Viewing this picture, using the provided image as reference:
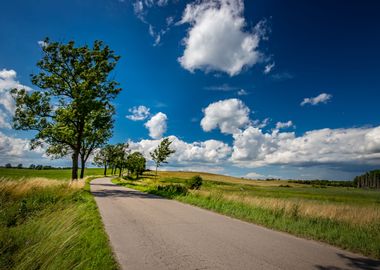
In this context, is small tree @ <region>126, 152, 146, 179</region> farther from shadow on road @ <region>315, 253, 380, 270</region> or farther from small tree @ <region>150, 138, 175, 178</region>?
shadow on road @ <region>315, 253, 380, 270</region>

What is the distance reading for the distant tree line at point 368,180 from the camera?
125438 millimetres

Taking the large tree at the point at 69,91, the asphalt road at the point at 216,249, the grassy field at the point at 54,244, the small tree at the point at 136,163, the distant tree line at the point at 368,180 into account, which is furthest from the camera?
the distant tree line at the point at 368,180

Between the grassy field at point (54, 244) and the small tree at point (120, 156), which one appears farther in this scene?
the small tree at point (120, 156)

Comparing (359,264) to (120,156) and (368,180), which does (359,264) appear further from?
(368,180)

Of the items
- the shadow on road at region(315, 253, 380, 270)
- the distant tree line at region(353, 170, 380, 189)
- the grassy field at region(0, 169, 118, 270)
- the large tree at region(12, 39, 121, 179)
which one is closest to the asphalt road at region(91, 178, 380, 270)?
the shadow on road at region(315, 253, 380, 270)

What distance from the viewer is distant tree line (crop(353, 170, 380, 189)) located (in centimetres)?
12544

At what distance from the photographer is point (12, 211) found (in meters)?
8.14

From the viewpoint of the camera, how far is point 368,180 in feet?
433

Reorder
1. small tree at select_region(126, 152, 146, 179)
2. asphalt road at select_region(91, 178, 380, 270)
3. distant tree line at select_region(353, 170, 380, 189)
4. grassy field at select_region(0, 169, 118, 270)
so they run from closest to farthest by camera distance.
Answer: grassy field at select_region(0, 169, 118, 270), asphalt road at select_region(91, 178, 380, 270), small tree at select_region(126, 152, 146, 179), distant tree line at select_region(353, 170, 380, 189)

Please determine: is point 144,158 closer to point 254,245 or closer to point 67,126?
point 67,126

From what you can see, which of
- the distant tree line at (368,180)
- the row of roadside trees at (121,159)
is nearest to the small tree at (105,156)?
the row of roadside trees at (121,159)

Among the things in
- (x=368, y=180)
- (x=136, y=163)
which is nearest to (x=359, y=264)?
(x=136, y=163)

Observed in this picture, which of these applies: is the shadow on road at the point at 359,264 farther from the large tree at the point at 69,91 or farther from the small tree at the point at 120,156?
the small tree at the point at 120,156

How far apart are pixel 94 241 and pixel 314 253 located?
5.81m
